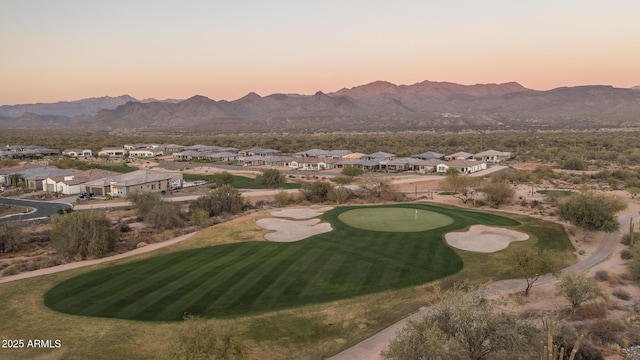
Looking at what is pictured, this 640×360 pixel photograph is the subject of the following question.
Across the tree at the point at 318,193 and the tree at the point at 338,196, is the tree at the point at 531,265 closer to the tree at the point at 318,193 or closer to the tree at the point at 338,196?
the tree at the point at 338,196

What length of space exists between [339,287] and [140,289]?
1336cm

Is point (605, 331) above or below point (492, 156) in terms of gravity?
below

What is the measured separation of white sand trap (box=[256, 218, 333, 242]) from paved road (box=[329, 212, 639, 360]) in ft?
59.2

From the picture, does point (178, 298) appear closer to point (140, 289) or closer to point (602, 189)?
point (140, 289)

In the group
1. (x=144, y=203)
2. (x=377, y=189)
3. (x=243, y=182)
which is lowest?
(x=243, y=182)

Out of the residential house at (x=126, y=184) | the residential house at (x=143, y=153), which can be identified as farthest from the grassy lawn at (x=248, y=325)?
the residential house at (x=143, y=153)

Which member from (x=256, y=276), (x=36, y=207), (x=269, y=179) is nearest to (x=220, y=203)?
(x=269, y=179)

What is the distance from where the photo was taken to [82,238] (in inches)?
1443

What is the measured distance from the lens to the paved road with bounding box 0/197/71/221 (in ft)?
183

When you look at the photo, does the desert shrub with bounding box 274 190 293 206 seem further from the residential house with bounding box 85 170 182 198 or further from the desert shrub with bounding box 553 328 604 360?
the desert shrub with bounding box 553 328 604 360

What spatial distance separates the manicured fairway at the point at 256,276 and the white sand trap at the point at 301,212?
10.7 m

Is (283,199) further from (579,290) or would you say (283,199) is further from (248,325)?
(579,290)

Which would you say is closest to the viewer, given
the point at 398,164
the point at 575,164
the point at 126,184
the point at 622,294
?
the point at 622,294

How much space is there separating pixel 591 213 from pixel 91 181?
7693cm
